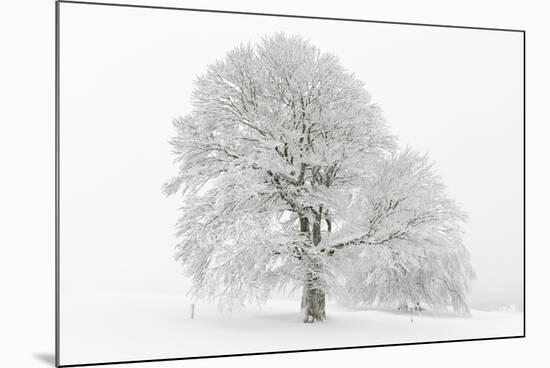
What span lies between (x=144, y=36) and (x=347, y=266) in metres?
3.55

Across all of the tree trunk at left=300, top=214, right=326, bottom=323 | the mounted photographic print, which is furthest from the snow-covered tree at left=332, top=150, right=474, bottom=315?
the tree trunk at left=300, top=214, right=326, bottom=323

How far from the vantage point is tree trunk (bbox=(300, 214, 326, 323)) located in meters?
10.4

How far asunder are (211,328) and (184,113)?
2.44m

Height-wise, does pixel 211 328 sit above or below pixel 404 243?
below

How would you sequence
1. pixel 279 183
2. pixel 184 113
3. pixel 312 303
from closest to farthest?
pixel 184 113 < pixel 279 183 < pixel 312 303

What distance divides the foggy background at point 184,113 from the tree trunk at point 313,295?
1445 mm

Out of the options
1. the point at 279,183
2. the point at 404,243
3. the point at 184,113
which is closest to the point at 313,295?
the point at 404,243

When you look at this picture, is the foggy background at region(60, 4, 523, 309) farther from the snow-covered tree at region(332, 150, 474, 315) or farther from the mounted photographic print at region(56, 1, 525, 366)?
the snow-covered tree at region(332, 150, 474, 315)

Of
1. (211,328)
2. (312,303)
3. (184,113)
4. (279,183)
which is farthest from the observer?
(312,303)

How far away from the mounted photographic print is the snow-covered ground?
0.02 meters

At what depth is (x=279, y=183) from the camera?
1031cm

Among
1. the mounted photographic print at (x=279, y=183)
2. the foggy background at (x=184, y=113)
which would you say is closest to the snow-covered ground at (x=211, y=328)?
the mounted photographic print at (x=279, y=183)

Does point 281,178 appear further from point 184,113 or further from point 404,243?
point 404,243

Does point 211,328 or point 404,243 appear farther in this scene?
point 404,243
